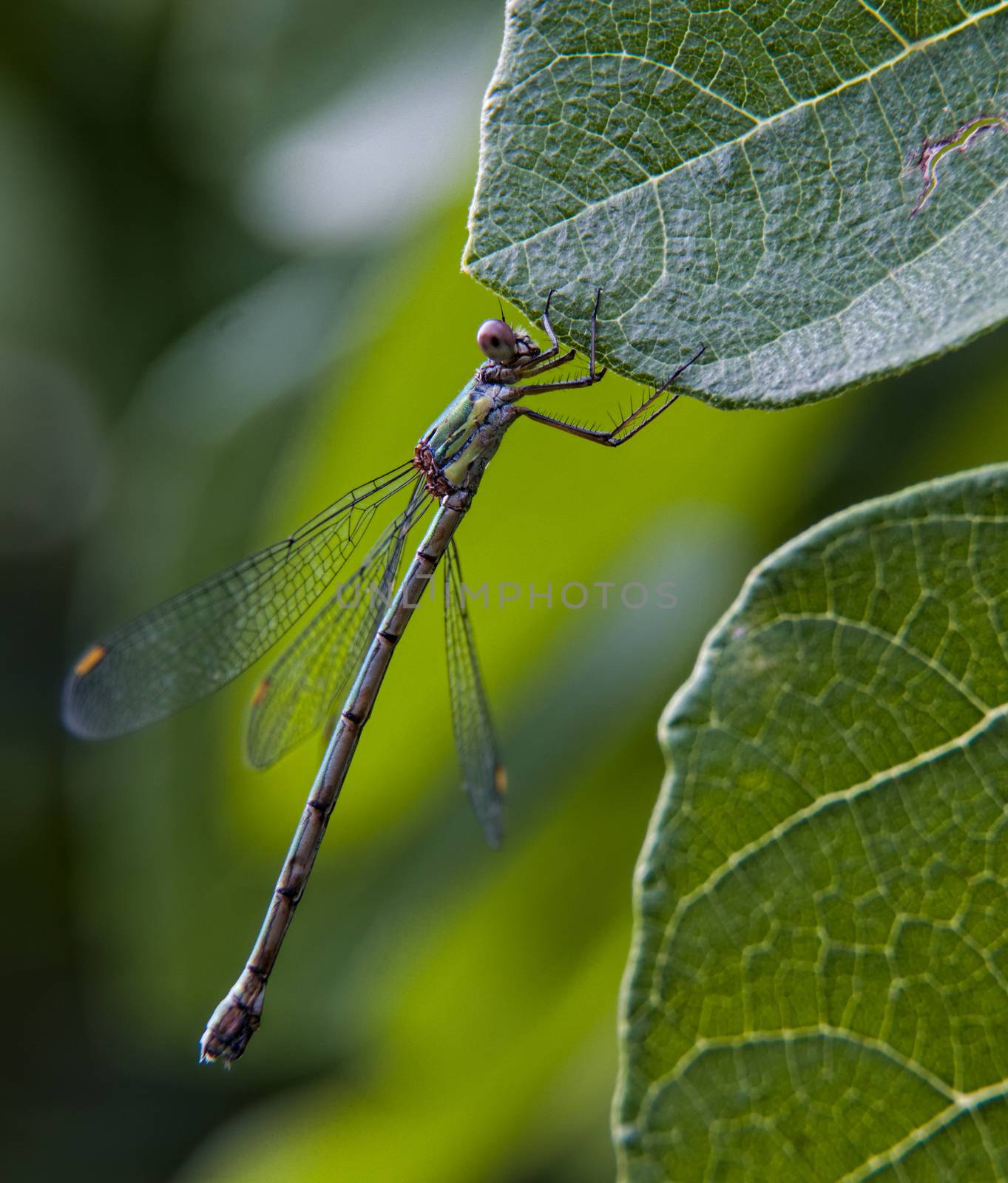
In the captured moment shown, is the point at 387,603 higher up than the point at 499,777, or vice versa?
the point at 387,603

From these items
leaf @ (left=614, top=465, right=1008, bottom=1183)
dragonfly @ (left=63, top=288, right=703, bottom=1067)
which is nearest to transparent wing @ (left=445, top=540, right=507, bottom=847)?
dragonfly @ (left=63, top=288, right=703, bottom=1067)

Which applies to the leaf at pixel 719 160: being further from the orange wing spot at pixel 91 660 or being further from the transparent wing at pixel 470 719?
the orange wing spot at pixel 91 660

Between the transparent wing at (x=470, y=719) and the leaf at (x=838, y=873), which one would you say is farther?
the transparent wing at (x=470, y=719)

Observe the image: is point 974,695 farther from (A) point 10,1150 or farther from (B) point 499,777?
(A) point 10,1150

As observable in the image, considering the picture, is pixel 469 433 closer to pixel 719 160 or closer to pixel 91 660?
pixel 91 660

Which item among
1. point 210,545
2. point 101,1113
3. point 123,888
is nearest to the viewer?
point 210,545

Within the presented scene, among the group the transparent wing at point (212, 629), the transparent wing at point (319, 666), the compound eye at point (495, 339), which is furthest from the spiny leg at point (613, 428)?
the transparent wing at point (319, 666)

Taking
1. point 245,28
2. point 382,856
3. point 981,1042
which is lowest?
point 382,856

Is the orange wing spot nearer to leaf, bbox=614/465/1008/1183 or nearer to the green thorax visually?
the green thorax

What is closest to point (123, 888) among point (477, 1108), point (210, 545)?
point (210, 545)
